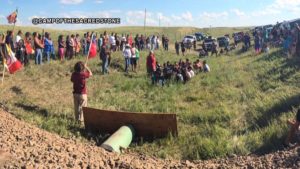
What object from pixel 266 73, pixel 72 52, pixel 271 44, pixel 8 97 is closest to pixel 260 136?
pixel 8 97

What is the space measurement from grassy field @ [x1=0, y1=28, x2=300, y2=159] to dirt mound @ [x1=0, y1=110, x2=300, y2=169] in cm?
97

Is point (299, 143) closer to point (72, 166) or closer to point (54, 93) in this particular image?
point (72, 166)

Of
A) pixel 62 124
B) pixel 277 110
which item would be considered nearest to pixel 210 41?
pixel 277 110

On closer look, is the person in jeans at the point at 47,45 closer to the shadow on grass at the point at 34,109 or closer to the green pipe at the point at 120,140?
the shadow on grass at the point at 34,109

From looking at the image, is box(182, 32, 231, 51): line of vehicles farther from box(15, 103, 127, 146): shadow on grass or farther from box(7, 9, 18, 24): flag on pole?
box(15, 103, 127, 146): shadow on grass

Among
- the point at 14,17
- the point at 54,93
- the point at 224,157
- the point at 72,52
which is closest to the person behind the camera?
the point at 224,157

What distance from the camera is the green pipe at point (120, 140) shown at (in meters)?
9.06

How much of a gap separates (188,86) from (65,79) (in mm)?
5461

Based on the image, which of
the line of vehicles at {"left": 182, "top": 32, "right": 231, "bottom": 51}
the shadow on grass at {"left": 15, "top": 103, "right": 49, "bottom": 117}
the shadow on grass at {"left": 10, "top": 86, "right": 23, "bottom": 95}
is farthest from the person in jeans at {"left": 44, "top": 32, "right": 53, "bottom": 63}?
the line of vehicles at {"left": 182, "top": 32, "right": 231, "bottom": 51}

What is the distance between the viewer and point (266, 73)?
65.2 ft

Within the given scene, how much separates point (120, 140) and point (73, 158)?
7.18 feet

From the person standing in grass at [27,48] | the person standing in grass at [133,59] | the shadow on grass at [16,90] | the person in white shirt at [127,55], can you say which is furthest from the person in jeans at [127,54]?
the shadow on grass at [16,90]

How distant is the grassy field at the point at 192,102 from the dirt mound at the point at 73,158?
38.1 inches

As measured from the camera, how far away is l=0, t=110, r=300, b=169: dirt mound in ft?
23.2
